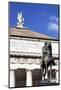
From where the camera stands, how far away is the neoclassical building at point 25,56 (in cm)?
384

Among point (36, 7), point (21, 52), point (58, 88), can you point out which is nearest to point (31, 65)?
point (21, 52)

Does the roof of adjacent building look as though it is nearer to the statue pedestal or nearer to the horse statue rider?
the horse statue rider

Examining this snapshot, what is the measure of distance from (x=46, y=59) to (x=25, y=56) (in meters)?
0.31

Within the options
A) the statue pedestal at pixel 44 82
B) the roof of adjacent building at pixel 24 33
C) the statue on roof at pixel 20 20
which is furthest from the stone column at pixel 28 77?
the statue on roof at pixel 20 20

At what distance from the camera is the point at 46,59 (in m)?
4.00

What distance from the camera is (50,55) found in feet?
13.2

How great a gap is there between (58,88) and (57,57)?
43cm

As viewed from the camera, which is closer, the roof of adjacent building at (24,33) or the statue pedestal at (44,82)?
the roof of adjacent building at (24,33)

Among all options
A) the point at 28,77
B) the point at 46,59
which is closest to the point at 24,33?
the point at 46,59

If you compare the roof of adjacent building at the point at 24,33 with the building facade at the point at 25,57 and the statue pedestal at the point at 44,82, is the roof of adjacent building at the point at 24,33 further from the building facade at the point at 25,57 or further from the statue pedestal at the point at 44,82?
the statue pedestal at the point at 44,82

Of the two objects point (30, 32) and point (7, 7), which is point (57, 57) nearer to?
point (30, 32)

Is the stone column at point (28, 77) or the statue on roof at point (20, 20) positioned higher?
the statue on roof at point (20, 20)

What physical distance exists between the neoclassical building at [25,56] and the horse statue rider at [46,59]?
5cm

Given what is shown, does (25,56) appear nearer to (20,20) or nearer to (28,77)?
(28,77)
